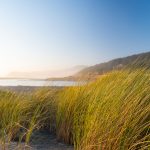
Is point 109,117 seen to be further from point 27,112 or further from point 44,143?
point 27,112

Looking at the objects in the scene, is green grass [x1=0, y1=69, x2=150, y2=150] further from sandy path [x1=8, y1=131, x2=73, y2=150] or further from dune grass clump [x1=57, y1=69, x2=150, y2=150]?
sandy path [x1=8, y1=131, x2=73, y2=150]

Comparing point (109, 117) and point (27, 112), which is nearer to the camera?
point (109, 117)

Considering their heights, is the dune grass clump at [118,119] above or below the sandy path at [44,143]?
above

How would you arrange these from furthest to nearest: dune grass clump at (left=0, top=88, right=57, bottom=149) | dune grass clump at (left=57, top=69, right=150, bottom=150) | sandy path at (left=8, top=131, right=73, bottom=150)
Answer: dune grass clump at (left=0, top=88, right=57, bottom=149) → sandy path at (left=8, top=131, right=73, bottom=150) → dune grass clump at (left=57, top=69, right=150, bottom=150)

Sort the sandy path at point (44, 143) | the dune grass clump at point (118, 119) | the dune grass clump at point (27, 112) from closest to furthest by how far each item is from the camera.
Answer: the dune grass clump at point (118, 119) → the sandy path at point (44, 143) → the dune grass clump at point (27, 112)

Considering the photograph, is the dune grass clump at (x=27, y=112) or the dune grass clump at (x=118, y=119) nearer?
the dune grass clump at (x=118, y=119)

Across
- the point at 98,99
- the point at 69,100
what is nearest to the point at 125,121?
the point at 98,99

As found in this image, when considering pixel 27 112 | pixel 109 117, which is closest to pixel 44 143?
pixel 27 112

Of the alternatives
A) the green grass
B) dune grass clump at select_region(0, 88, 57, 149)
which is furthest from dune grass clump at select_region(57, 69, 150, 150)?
dune grass clump at select_region(0, 88, 57, 149)

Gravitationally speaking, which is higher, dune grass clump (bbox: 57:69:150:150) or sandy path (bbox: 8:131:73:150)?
dune grass clump (bbox: 57:69:150:150)

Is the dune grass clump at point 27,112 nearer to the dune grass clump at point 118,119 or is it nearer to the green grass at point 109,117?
the green grass at point 109,117

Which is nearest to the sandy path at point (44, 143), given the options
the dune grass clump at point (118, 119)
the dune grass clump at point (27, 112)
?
the dune grass clump at point (27, 112)

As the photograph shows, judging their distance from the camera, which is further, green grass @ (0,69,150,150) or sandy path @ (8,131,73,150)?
sandy path @ (8,131,73,150)

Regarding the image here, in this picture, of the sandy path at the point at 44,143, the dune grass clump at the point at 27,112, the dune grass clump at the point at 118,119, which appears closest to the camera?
the dune grass clump at the point at 118,119
